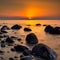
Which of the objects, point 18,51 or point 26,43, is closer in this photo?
point 18,51

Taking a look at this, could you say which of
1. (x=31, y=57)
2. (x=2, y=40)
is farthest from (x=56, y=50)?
(x=2, y=40)

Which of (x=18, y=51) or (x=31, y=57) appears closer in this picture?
(x=31, y=57)

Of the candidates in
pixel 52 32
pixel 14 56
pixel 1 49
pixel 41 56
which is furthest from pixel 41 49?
pixel 52 32

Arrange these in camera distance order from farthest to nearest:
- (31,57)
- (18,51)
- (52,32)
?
1. (52,32)
2. (18,51)
3. (31,57)

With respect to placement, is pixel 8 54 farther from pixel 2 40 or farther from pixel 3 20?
pixel 3 20

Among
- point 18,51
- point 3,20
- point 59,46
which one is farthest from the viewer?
point 3,20

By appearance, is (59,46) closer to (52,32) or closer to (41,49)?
(41,49)

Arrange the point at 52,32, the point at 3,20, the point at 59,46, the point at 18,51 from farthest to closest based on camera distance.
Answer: the point at 3,20, the point at 52,32, the point at 59,46, the point at 18,51

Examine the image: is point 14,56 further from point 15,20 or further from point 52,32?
point 15,20

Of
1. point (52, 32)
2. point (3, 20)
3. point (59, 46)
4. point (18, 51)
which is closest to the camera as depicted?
point (18, 51)

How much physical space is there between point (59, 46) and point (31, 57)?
312cm

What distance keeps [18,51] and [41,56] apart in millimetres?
1163

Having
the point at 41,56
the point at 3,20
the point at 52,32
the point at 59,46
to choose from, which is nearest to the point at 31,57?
the point at 41,56

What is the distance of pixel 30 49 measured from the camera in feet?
46.2
